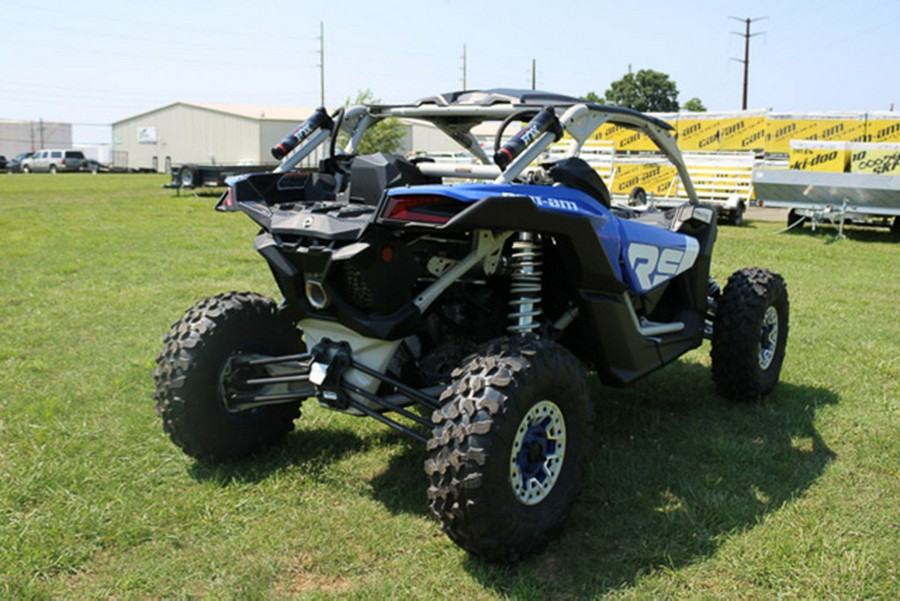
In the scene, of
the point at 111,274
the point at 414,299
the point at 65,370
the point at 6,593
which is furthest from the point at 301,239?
the point at 111,274

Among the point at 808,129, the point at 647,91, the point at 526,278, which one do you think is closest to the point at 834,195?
the point at 808,129

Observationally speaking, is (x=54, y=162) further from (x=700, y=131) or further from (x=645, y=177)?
(x=700, y=131)

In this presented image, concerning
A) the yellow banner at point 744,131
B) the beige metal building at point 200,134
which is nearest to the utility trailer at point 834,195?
the yellow banner at point 744,131

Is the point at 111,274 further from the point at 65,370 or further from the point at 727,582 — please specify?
the point at 727,582

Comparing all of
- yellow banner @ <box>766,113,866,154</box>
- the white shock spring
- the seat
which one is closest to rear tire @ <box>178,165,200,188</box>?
yellow banner @ <box>766,113,866,154</box>

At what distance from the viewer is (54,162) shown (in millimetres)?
55875

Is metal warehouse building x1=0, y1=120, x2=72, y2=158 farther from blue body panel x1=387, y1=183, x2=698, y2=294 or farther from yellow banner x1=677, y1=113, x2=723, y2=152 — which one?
blue body panel x1=387, y1=183, x2=698, y2=294

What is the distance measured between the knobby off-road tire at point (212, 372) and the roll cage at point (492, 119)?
3.02 ft

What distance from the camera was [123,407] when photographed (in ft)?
19.0

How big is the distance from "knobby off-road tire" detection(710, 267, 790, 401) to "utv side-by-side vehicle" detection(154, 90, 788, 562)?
0.51m

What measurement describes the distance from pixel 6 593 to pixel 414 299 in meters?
2.19

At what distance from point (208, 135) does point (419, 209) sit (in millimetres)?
59186

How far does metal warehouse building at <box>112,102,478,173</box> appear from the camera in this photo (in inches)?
2120

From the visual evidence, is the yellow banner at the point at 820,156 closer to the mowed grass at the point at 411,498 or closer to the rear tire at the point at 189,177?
the mowed grass at the point at 411,498
